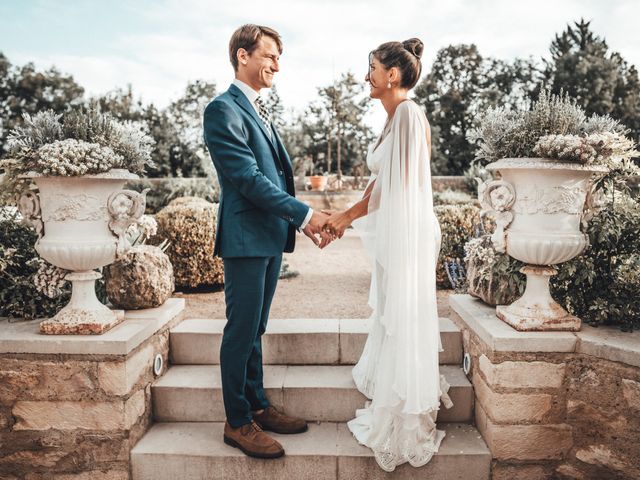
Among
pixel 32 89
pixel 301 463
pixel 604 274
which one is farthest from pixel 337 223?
pixel 32 89

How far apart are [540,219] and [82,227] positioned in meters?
2.22

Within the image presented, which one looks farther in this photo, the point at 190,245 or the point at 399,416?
the point at 190,245

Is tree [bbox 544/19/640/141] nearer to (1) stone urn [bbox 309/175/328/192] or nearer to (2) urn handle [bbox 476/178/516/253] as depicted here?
(1) stone urn [bbox 309/175/328/192]

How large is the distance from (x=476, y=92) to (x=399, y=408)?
789 inches

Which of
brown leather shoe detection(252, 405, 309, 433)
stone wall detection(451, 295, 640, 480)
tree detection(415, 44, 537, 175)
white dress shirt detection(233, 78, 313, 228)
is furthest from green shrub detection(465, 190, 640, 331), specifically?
tree detection(415, 44, 537, 175)

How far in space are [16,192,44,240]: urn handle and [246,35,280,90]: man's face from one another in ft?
→ 3.95

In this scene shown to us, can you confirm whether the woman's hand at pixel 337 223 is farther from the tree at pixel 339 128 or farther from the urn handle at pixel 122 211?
the tree at pixel 339 128

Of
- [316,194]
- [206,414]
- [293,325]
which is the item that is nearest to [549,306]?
[293,325]

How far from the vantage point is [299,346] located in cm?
291

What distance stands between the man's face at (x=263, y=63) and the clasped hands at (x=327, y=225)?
695 mm

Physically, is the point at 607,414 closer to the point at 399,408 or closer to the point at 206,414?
the point at 399,408

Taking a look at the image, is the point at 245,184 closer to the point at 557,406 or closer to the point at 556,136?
the point at 556,136

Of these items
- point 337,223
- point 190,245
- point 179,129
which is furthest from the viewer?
point 179,129

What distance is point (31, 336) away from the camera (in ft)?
7.64
